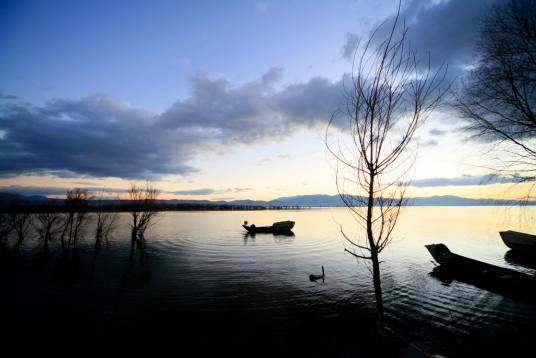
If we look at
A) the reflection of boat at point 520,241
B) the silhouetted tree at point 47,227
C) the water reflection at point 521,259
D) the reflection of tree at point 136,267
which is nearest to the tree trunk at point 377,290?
the reflection of tree at point 136,267

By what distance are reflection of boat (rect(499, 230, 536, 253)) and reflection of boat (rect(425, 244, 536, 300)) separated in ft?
45.5

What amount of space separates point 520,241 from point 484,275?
707 inches

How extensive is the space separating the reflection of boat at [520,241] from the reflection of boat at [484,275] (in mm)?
13875

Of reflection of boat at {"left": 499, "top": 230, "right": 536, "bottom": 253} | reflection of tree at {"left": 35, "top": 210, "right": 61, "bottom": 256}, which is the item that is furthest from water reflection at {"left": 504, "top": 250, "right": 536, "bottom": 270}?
reflection of tree at {"left": 35, "top": 210, "right": 61, "bottom": 256}

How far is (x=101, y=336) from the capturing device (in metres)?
9.22

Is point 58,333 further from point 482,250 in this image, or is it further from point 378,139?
point 482,250

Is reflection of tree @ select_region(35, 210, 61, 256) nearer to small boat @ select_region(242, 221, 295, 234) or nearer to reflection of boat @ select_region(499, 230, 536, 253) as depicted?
small boat @ select_region(242, 221, 295, 234)

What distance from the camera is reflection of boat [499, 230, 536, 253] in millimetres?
25984

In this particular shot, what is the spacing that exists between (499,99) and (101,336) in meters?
17.1

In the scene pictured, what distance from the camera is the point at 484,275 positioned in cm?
1577

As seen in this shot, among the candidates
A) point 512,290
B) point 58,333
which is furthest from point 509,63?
point 58,333

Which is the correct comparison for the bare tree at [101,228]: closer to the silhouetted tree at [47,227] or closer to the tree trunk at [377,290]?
the silhouetted tree at [47,227]

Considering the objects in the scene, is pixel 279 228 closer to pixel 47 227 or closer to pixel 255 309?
pixel 47 227

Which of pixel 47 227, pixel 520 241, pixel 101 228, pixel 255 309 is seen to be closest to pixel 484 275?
pixel 255 309
